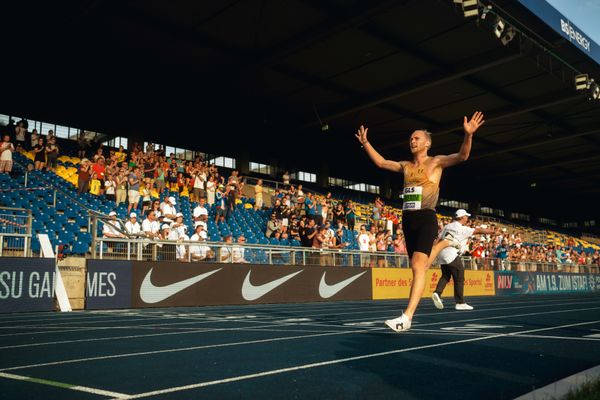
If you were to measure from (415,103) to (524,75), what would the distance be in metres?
5.23

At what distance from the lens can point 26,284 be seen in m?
→ 11.1

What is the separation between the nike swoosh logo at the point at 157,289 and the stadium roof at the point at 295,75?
917 cm

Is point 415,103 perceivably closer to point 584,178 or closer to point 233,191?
point 233,191

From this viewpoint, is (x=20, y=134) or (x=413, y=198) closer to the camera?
(x=413, y=198)

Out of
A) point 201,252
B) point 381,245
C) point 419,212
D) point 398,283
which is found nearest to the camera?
point 419,212

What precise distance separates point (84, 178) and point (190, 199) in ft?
14.6

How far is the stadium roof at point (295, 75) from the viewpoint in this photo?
60.4 feet

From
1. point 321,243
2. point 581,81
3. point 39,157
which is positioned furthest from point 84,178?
point 581,81

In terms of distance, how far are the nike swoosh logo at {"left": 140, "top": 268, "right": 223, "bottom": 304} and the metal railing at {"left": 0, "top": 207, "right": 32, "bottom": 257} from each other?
8.34 ft

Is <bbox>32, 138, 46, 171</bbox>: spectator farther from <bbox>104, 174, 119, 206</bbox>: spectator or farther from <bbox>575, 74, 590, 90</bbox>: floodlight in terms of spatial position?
<bbox>575, 74, 590, 90</bbox>: floodlight

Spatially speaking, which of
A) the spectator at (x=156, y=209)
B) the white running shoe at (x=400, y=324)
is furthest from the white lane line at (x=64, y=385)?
the spectator at (x=156, y=209)

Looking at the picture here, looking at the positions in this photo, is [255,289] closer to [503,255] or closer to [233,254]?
[233,254]

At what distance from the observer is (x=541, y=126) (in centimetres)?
3136

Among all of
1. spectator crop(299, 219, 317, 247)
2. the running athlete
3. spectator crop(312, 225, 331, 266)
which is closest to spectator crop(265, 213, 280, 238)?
spectator crop(299, 219, 317, 247)
